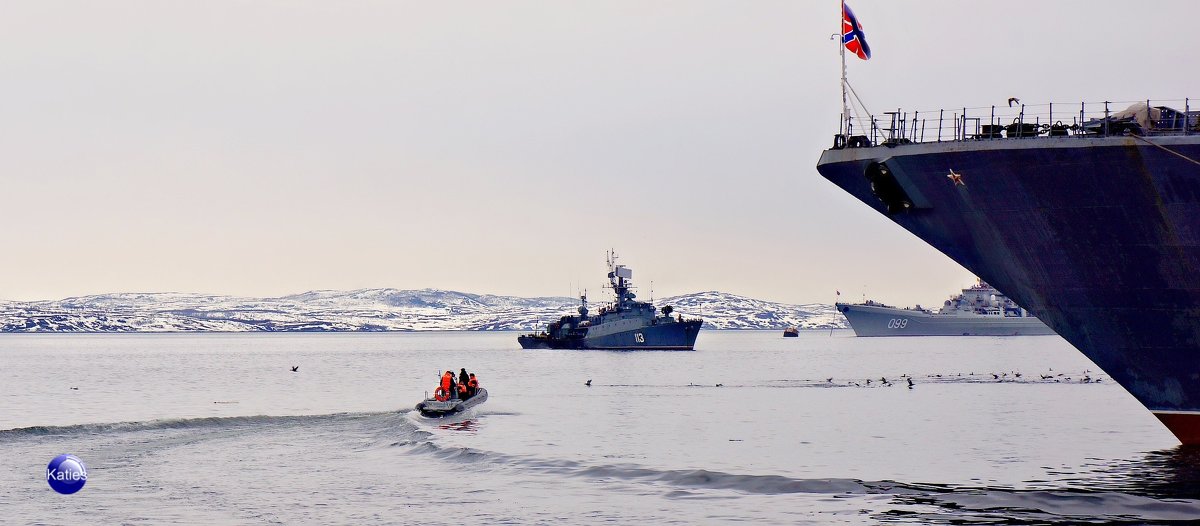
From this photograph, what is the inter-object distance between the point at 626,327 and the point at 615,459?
355ft

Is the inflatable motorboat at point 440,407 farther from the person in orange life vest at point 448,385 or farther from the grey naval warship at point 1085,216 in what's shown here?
the grey naval warship at point 1085,216

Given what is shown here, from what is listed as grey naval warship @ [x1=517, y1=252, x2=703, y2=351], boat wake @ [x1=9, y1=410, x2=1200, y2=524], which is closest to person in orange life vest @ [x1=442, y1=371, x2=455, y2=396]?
boat wake @ [x1=9, y1=410, x2=1200, y2=524]

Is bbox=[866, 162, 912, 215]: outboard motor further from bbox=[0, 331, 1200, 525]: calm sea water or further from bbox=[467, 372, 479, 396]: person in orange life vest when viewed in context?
bbox=[467, 372, 479, 396]: person in orange life vest

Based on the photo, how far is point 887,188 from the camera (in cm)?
3303

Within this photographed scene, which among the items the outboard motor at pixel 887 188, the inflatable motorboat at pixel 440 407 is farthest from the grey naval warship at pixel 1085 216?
the inflatable motorboat at pixel 440 407

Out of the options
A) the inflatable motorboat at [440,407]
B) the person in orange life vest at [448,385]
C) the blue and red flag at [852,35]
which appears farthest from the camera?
the person in orange life vest at [448,385]

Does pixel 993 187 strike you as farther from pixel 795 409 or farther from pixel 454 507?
pixel 795 409

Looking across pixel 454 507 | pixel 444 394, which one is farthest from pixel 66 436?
pixel 454 507

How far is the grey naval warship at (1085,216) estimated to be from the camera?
2931 cm

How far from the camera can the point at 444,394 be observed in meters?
57.3

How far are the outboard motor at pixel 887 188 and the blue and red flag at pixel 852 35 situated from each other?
3.05 metres

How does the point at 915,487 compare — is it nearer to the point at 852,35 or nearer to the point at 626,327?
the point at 852,35

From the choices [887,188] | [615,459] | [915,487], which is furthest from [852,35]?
[615,459]

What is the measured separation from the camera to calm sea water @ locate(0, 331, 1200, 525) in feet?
95.6
